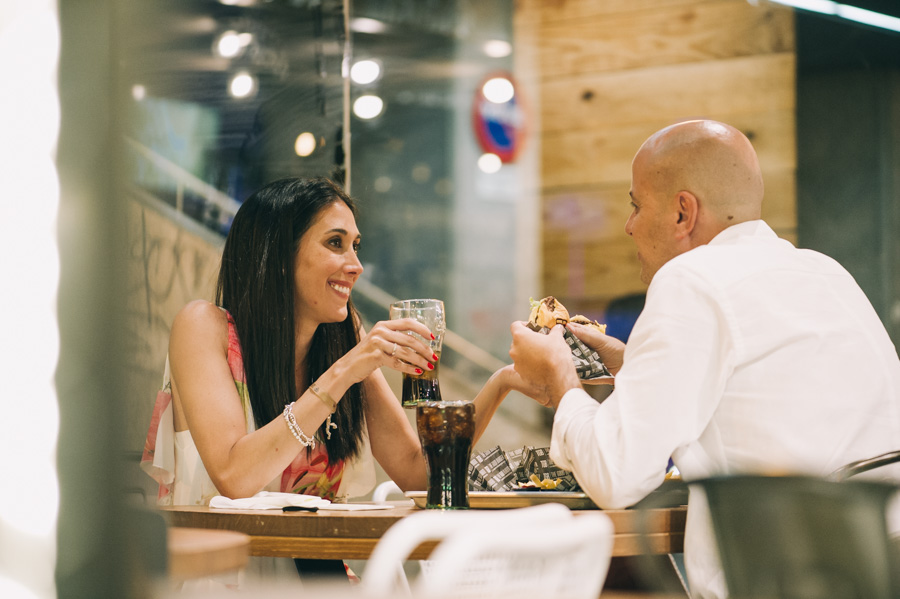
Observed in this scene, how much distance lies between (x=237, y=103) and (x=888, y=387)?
234cm

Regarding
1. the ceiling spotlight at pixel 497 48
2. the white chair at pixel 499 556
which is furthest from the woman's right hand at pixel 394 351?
the ceiling spotlight at pixel 497 48

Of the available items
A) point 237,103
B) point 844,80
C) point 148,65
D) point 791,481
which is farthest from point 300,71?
point 791,481

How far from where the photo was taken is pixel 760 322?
58.7 inches

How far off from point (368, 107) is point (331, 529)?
2.41m

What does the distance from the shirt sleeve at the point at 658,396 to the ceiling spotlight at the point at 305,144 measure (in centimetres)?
202

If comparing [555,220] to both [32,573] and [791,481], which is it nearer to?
[791,481]

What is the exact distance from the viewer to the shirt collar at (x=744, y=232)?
177 cm

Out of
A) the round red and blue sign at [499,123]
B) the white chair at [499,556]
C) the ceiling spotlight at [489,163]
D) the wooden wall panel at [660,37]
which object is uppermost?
the wooden wall panel at [660,37]

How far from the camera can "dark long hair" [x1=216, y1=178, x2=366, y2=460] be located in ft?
Answer: 7.39

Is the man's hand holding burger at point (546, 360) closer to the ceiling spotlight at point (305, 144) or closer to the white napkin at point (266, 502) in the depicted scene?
the white napkin at point (266, 502)

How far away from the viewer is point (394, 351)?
1.96 meters

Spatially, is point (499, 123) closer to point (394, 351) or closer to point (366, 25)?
point (366, 25)

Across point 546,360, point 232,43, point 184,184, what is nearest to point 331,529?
point 546,360

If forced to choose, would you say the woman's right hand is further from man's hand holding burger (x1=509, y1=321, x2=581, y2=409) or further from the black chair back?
the black chair back
